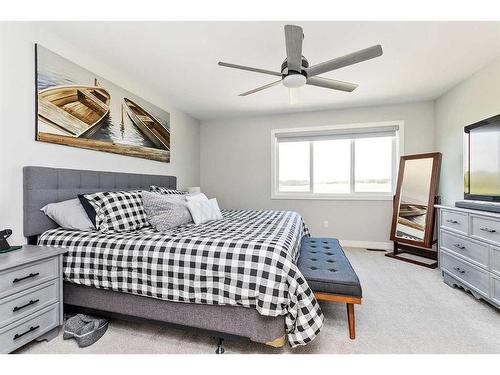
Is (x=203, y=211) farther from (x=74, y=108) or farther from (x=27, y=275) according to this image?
(x=74, y=108)

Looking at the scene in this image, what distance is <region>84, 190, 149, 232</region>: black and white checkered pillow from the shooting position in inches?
79.2

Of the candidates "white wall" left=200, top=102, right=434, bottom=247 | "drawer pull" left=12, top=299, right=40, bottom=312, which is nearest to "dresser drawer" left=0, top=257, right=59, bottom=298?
"drawer pull" left=12, top=299, right=40, bottom=312

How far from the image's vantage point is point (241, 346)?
1562 mm

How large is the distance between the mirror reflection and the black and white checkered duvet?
2723 millimetres

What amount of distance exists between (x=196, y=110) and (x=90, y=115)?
1.98 metres

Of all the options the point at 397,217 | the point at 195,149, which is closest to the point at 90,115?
the point at 195,149

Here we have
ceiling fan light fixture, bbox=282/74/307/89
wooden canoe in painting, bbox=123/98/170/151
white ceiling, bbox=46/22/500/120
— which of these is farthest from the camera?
wooden canoe in painting, bbox=123/98/170/151

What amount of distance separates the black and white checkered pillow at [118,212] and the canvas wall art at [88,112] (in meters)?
0.64

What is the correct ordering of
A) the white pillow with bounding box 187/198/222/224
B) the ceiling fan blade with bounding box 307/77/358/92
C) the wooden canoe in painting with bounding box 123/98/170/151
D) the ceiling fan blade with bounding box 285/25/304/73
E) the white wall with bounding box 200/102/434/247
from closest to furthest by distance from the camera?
1. the ceiling fan blade with bounding box 285/25/304/73
2. the ceiling fan blade with bounding box 307/77/358/92
3. the white pillow with bounding box 187/198/222/224
4. the wooden canoe in painting with bounding box 123/98/170/151
5. the white wall with bounding box 200/102/434/247

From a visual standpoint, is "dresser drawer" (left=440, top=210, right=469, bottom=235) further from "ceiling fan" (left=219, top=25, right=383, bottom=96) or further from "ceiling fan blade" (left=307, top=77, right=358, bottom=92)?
"ceiling fan" (left=219, top=25, right=383, bottom=96)

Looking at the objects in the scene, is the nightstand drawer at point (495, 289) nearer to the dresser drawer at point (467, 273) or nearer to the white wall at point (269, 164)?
the dresser drawer at point (467, 273)

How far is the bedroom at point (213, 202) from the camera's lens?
1.51 metres

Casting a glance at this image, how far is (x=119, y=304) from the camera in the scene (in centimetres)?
171

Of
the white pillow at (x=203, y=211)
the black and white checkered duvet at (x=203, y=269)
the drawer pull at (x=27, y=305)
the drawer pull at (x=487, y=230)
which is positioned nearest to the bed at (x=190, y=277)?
the black and white checkered duvet at (x=203, y=269)
